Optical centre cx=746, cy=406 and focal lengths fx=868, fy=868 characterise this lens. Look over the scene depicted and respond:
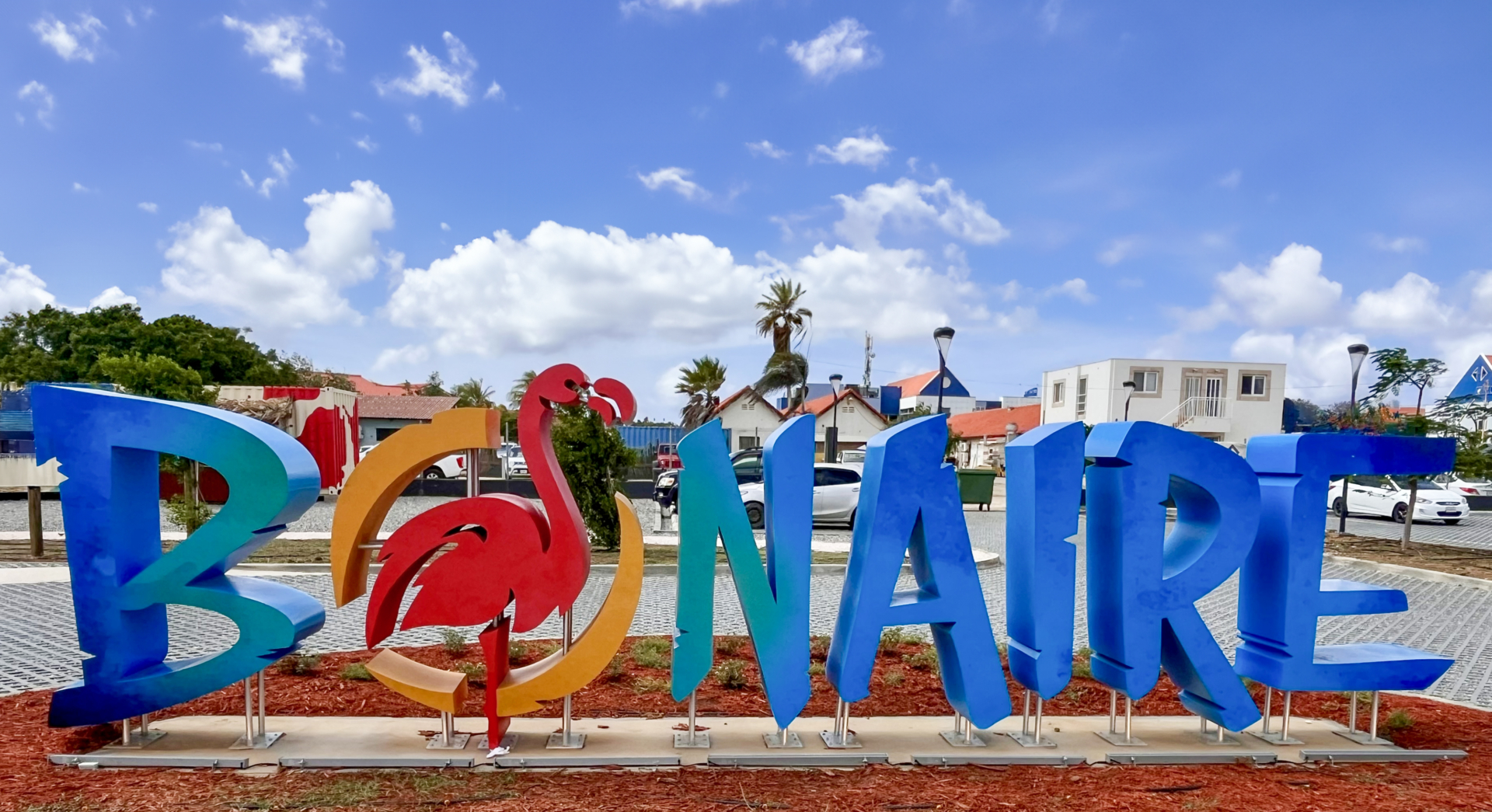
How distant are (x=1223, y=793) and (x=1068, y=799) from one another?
3.06 ft

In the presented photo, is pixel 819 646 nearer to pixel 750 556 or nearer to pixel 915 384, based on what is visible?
pixel 750 556

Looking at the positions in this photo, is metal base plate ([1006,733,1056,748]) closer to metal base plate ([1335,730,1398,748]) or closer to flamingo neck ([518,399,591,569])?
metal base plate ([1335,730,1398,748])

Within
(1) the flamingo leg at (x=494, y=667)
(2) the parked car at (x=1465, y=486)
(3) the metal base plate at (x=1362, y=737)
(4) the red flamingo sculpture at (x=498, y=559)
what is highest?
(4) the red flamingo sculpture at (x=498, y=559)

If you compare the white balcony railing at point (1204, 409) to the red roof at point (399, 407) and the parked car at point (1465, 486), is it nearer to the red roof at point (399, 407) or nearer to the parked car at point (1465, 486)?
the parked car at point (1465, 486)

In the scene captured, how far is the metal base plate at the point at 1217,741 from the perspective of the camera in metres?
5.71

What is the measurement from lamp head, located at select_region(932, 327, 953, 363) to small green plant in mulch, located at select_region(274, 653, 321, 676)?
564 inches

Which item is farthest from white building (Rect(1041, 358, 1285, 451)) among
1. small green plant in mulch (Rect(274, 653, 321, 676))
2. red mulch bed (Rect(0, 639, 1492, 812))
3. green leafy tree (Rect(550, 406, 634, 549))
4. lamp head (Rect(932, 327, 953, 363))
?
small green plant in mulch (Rect(274, 653, 321, 676))

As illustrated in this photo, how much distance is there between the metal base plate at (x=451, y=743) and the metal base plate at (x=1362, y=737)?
5.86 meters

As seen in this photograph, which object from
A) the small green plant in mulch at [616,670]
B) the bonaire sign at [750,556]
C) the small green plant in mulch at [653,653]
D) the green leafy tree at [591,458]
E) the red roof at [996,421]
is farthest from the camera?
the red roof at [996,421]

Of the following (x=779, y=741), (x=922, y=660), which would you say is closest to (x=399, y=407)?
(x=922, y=660)

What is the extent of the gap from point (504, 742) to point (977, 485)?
21.6 meters

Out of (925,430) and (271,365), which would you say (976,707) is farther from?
(271,365)

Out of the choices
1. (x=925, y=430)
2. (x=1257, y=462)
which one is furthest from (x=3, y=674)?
(x=1257, y=462)

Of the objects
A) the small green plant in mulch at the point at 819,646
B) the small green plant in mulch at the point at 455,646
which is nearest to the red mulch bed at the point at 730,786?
the small green plant in mulch at the point at 455,646
